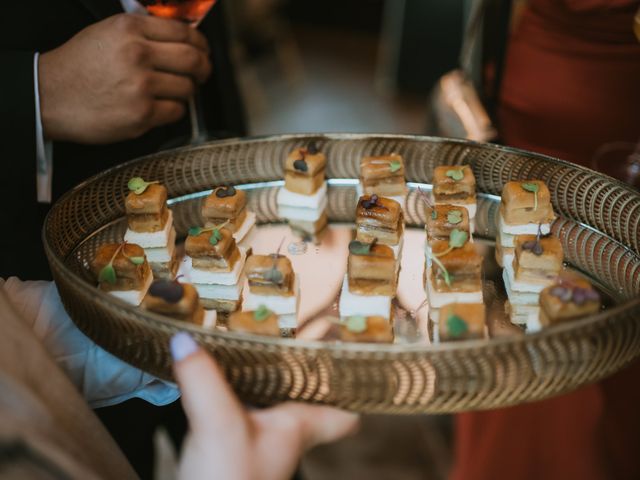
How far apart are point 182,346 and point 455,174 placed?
0.84m

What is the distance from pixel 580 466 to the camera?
1661mm

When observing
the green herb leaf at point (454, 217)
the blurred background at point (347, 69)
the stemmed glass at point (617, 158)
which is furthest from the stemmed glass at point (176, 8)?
the blurred background at point (347, 69)

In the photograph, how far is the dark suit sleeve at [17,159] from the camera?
1382 mm

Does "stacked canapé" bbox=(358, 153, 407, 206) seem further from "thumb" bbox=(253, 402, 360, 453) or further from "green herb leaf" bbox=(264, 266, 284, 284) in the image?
"thumb" bbox=(253, 402, 360, 453)

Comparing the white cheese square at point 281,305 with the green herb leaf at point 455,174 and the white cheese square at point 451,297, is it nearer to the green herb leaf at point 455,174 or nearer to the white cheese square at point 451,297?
the white cheese square at point 451,297

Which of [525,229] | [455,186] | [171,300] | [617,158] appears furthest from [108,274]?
[617,158]

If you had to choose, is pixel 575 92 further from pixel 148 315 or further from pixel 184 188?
pixel 148 315

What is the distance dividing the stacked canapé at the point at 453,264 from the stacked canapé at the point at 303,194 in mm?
275

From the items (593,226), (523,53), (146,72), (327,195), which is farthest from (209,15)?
(593,226)

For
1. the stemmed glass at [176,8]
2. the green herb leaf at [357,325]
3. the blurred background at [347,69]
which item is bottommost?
the blurred background at [347,69]

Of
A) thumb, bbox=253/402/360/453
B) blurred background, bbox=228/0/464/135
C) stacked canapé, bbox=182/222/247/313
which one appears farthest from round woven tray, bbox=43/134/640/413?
blurred background, bbox=228/0/464/135

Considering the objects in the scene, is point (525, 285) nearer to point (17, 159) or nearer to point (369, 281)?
point (369, 281)

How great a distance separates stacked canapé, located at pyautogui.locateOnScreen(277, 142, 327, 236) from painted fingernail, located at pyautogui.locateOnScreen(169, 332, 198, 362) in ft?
2.17

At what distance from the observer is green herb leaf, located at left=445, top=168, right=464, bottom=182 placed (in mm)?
1477
